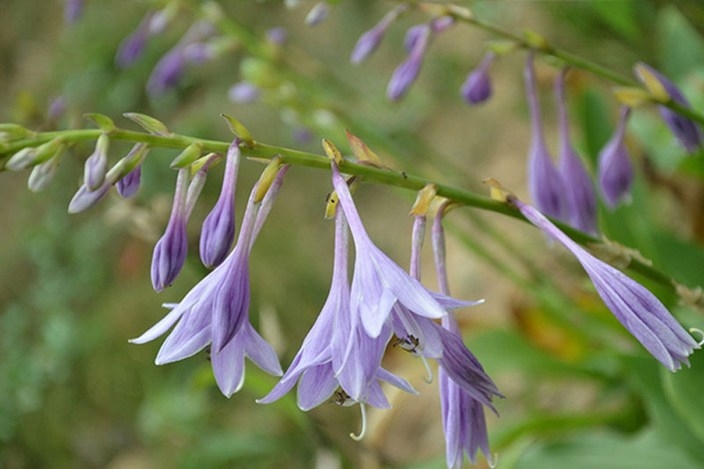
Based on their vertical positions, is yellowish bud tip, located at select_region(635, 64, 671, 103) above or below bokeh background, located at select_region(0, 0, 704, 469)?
above

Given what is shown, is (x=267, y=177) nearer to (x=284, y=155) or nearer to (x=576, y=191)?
(x=284, y=155)

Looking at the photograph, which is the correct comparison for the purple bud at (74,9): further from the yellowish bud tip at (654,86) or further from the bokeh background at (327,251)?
the yellowish bud tip at (654,86)

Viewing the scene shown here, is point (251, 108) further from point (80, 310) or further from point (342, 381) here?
Answer: point (342, 381)

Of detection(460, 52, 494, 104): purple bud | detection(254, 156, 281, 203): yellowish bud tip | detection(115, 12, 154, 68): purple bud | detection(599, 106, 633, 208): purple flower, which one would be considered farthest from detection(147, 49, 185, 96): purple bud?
detection(254, 156, 281, 203): yellowish bud tip

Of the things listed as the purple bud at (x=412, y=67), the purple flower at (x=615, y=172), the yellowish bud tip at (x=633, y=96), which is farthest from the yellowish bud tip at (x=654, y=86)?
the purple bud at (x=412, y=67)

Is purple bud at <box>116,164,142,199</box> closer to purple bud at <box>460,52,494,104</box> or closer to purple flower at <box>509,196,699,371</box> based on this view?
purple flower at <box>509,196,699,371</box>

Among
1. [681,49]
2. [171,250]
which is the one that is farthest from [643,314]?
[681,49]

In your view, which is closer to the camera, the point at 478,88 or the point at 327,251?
the point at 478,88

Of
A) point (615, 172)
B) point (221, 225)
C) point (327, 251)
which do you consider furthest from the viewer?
point (327, 251)
